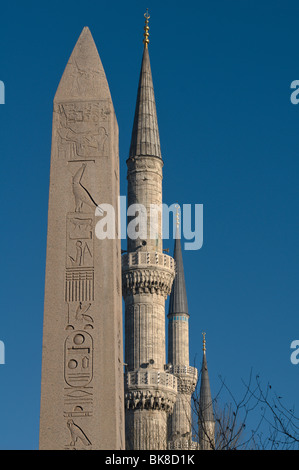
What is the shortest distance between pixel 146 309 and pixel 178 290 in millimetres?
17493

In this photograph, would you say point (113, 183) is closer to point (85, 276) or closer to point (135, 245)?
point (85, 276)

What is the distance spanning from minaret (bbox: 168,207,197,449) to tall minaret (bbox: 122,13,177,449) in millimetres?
9639

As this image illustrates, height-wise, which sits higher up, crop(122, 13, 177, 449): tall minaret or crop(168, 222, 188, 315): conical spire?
crop(168, 222, 188, 315): conical spire

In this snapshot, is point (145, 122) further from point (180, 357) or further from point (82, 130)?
point (82, 130)

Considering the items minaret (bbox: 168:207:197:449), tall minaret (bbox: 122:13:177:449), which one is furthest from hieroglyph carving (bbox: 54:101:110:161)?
minaret (bbox: 168:207:197:449)

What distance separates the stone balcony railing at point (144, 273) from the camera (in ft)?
142

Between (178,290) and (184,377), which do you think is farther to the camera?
(178,290)

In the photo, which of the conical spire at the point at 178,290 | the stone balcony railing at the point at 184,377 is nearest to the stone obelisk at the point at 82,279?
the stone balcony railing at the point at 184,377

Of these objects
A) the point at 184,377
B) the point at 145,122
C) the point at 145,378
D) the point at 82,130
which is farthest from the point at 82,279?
the point at 184,377

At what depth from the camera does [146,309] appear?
1711 inches

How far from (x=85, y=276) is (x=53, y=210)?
3.45 ft

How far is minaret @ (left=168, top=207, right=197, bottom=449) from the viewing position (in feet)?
183

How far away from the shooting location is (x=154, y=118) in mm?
46031

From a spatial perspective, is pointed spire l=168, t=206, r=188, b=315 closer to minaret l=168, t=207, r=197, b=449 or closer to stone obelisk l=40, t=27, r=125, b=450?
minaret l=168, t=207, r=197, b=449
